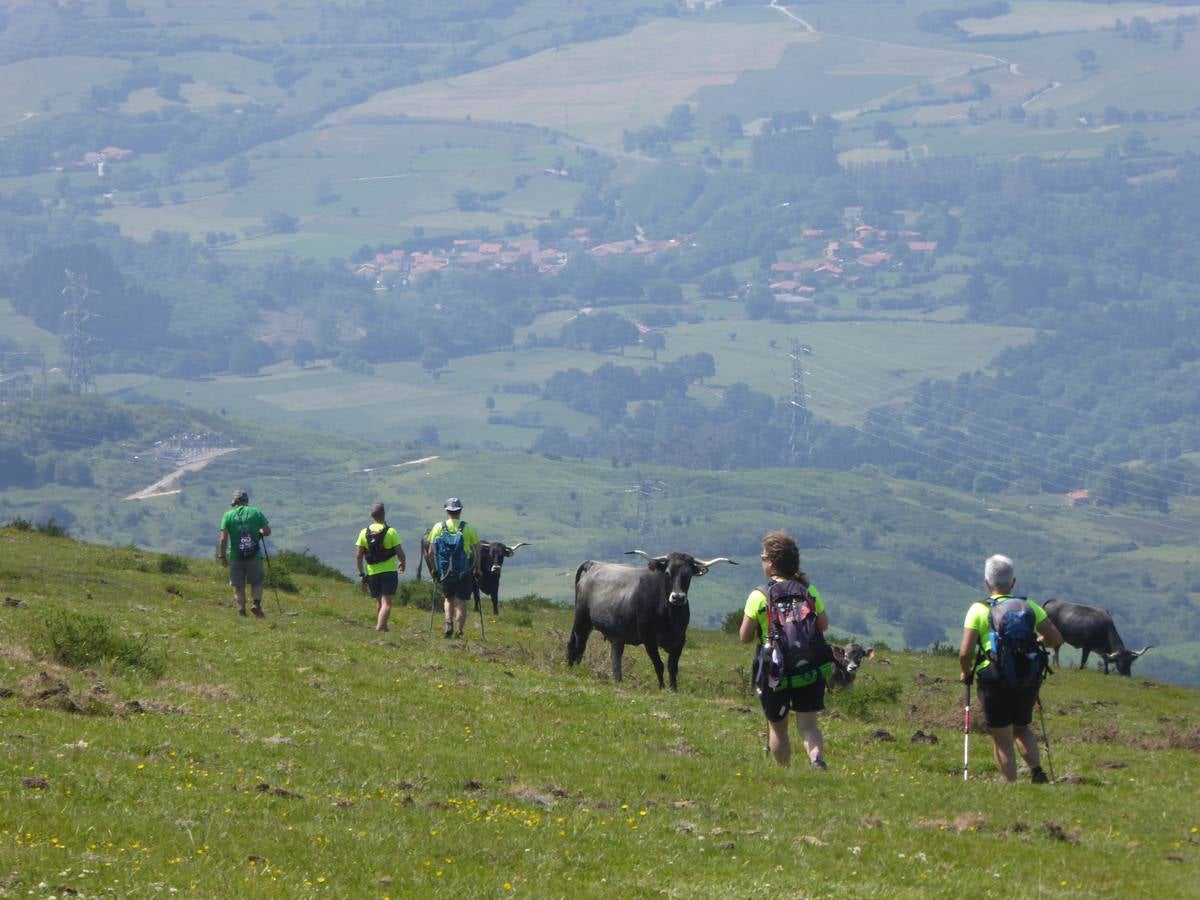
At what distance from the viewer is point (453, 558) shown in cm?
3089

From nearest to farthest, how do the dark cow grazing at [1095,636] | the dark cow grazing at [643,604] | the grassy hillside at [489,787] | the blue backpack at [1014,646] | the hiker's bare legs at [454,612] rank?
the grassy hillside at [489,787], the blue backpack at [1014,646], the dark cow grazing at [643,604], the hiker's bare legs at [454,612], the dark cow grazing at [1095,636]

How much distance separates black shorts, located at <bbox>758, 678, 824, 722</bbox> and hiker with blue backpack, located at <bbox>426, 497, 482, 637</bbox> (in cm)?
1259

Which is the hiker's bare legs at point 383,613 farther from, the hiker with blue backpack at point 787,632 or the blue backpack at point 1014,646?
the blue backpack at point 1014,646

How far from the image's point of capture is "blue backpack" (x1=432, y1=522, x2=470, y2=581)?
30828mm

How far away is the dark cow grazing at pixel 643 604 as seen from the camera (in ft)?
85.1

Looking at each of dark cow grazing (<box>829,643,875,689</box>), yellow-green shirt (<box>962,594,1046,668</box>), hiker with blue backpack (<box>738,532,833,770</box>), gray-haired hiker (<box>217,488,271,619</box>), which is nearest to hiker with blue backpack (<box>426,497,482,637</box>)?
gray-haired hiker (<box>217,488,271,619</box>)

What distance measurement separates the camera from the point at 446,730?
67.8 feet

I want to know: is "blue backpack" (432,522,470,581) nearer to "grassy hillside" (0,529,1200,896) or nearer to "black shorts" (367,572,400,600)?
"black shorts" (367,572,400,600)

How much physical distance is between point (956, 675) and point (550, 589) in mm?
142588

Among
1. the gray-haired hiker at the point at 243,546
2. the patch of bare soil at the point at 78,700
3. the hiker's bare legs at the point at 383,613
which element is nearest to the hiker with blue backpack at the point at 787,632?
the patch of bare soil at the point at 78,700

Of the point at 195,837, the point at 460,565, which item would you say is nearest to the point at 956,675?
the point at 460,565

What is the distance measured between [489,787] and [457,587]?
1389 cm

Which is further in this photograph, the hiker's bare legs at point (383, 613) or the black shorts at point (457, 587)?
the hiker's bare legs at point (383, 613)

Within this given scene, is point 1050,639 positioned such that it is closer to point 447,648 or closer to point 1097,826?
point 1097,826
